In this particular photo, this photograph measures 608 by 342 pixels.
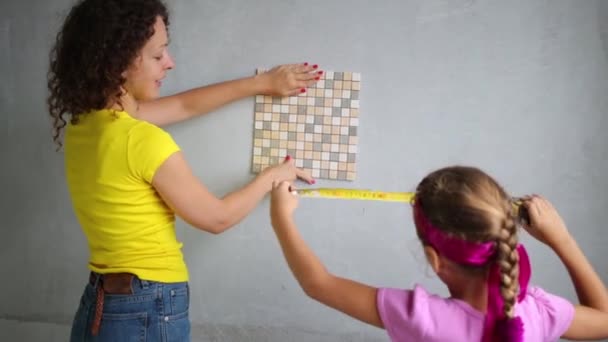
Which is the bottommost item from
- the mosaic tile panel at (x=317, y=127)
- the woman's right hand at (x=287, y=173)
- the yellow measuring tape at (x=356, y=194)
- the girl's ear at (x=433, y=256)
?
the girl's ear at (x=433, y=256)

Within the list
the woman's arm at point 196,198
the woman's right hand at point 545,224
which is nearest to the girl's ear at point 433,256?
the woman's right hand at point 545,224

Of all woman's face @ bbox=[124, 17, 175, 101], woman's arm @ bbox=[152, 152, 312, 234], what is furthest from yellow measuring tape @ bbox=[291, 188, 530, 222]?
woman's face @ bbox=[124, 17, 175, 101]

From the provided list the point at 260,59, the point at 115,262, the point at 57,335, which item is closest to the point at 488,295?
the point at 115,262

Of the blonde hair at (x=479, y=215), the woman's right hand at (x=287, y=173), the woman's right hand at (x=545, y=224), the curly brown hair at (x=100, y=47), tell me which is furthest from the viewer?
the woman's right hand at (x=287, y=173)

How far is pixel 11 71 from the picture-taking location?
1671 millimetres

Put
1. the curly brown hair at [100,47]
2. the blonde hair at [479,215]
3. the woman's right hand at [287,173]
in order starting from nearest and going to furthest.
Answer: the blonde hair at [479,215] → the curly brown hair at [100,47] → the woman's right hand at [287,173]

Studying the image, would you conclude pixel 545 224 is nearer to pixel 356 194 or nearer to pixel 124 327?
pixel 356 194

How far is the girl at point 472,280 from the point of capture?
92cm

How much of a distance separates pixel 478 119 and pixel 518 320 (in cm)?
72

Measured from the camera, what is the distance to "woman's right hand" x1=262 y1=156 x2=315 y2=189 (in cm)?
146

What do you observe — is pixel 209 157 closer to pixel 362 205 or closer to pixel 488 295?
pixel 362 205

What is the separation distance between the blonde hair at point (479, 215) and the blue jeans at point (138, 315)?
646 millimetres

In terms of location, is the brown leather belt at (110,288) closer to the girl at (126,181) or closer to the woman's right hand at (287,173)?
the girl at (126,181)

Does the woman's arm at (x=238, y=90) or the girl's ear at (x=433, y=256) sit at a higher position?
the woman's arm at (x=238, y=90)
